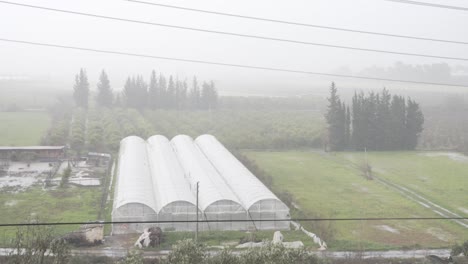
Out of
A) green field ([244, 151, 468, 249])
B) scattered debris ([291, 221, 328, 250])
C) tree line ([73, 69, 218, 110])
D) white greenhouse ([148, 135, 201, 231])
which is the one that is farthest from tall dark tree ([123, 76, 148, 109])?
scattered debris ([291, 221, 328, 250])

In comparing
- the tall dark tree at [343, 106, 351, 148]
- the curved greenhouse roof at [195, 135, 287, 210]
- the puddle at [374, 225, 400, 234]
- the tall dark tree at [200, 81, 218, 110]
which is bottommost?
the puddle at [374, 225, 400, 234]

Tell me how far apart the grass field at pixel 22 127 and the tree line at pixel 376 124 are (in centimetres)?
2425

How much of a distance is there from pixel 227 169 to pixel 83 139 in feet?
52.1

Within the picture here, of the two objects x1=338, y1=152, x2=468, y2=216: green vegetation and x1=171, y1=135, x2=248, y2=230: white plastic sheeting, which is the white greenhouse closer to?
x1=171, y1=135, x2=248, y2=230: white plastic sheeting

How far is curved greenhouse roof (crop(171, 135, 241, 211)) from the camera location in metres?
19.9

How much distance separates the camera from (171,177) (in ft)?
75.8

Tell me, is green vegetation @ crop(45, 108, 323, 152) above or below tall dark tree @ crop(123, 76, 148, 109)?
below

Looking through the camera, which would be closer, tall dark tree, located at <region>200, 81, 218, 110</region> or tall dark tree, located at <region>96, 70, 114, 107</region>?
tall dark tree, located at <region>96, 70, 114, 107</region>

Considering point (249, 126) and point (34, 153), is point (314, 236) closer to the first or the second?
point (34, 153)

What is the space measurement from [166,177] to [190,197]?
3.63 m

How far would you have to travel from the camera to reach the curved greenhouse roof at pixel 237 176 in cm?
2023

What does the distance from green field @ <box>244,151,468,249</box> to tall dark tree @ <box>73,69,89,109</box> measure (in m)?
25.0

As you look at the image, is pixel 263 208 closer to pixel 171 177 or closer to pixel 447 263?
pixel 171 177

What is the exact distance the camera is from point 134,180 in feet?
73.8
